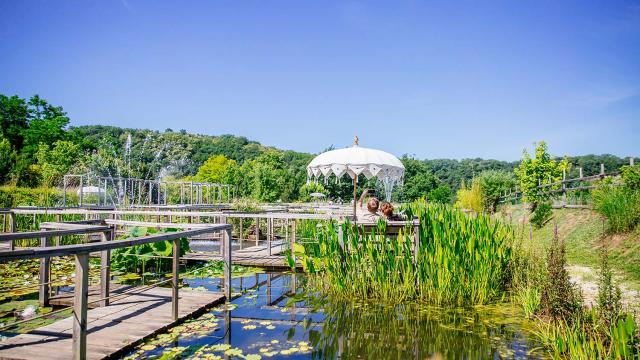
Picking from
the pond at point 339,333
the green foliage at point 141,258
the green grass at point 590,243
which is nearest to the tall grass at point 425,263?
the pond at point 339,333

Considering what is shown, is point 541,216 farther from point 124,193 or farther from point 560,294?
point 124,193

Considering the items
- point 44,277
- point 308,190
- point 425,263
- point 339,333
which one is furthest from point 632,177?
point 308,190

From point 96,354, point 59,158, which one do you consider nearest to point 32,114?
Result: point 59,158

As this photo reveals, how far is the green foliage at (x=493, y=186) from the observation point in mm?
19953

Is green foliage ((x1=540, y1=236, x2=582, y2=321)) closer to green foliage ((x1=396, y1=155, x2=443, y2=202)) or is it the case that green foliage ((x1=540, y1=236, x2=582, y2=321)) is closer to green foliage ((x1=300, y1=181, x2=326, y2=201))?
green foliage ((x1=300, y1=181, x2=326, y2=201))

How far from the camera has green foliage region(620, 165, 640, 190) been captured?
29.8 ft

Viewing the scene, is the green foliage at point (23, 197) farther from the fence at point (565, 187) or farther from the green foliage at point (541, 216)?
the fence at point (565, 187)

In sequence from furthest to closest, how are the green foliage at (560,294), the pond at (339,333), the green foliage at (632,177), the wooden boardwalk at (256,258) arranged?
1. the green foliage at (632,177)
2. the wooden boardwalk at (256,258)
3. the green foliage at (560,294)
4. the pond at (339,333)

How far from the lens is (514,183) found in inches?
875

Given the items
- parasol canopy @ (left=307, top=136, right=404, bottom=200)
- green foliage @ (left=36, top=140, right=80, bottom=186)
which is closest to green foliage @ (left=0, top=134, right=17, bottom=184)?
green foliage @ (left=36, top=140, right=80, bottom=186)

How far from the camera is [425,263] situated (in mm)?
4504

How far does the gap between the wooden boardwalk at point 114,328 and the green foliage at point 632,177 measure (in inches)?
376

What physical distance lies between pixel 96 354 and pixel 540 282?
4033 millimetres

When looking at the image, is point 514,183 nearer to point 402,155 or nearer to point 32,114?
point 402,155
